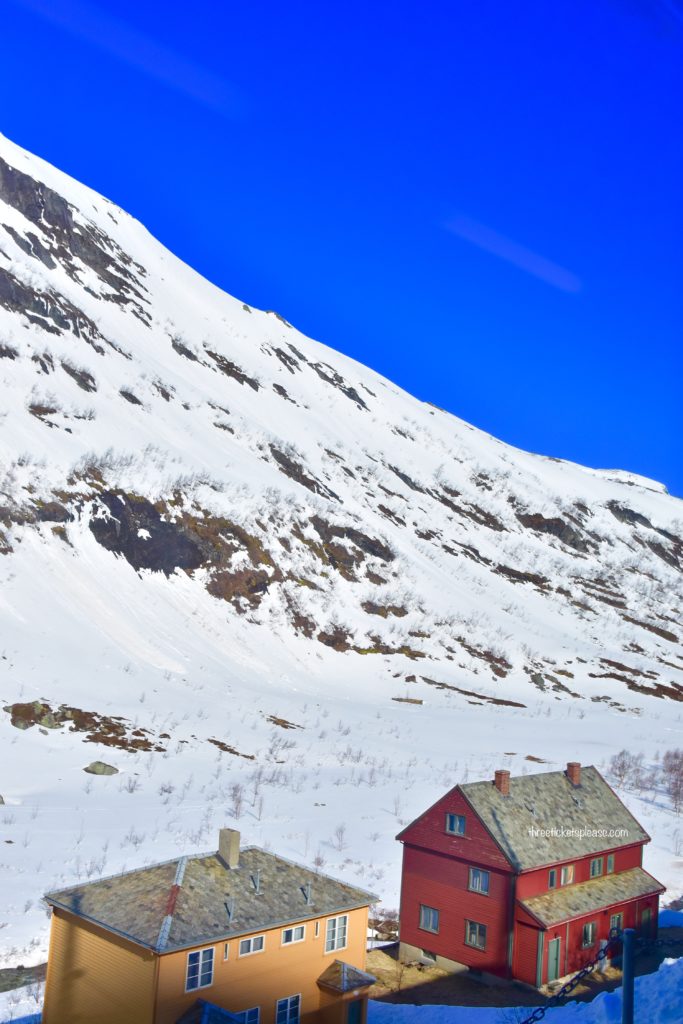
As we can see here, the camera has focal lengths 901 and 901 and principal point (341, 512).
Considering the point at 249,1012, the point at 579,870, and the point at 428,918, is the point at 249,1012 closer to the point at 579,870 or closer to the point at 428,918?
the point at 428,918

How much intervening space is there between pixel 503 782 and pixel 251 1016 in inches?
381

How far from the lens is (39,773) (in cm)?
3253

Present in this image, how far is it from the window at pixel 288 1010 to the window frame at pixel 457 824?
6.93 meters

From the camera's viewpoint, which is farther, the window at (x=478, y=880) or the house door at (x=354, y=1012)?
the window at (x=478, y=880)

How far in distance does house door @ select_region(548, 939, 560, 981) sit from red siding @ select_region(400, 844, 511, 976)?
1.09m

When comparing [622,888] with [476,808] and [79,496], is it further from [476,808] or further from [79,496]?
[79,496]

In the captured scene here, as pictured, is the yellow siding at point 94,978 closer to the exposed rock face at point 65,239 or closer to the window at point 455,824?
the window at point 455,824

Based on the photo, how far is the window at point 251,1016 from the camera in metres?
17.5

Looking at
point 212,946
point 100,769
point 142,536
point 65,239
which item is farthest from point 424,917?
point 65,239

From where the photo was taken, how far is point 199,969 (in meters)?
16.8

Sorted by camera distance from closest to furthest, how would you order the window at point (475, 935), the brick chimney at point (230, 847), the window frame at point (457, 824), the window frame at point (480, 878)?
1. the brick chimney at point (230, 847)
2. the window frame at point (480, 878)
3. the window at point (475, 935)
4. the window frame at point (457, 824)

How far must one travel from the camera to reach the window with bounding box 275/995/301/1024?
59.9ft

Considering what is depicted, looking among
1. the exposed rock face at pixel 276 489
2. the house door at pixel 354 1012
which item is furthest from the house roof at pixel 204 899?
the exposed rock face at pixel 276 489

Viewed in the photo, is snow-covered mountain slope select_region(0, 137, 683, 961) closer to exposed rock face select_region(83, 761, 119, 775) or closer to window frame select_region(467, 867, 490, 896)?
exposed rock face select_region(83, 761, 119, 775)
